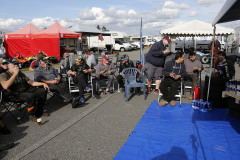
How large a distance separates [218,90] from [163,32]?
7.79 meters

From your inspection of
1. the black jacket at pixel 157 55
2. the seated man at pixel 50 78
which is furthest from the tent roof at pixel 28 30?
the black jacket at pixel 157 55

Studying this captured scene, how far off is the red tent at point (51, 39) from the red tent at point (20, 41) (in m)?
0.67

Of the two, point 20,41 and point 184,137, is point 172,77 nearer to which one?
point 184,137

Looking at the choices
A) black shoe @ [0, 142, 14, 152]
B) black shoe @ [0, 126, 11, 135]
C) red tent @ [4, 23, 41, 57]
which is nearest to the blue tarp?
black shoe @ [0, 142, 14, 152]

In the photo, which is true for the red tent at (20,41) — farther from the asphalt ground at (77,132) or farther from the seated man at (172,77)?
the seated man at (172,77)

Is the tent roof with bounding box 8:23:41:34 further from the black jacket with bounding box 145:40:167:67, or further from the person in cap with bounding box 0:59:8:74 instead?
the black jacket with bounding box 145:40:167:67

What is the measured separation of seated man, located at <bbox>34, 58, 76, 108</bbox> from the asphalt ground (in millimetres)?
448

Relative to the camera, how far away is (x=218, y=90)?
512 cm

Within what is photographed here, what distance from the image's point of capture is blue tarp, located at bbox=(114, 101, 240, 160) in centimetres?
308

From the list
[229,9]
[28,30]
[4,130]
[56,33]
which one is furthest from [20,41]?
[229,9]

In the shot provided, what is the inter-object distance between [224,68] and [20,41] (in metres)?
16.0

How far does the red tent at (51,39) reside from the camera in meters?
15.2

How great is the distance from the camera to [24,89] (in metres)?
4.74

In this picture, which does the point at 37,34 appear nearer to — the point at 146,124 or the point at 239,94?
the point at 146,124
